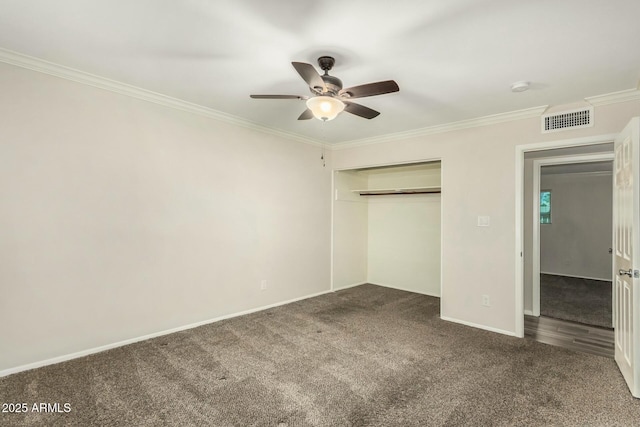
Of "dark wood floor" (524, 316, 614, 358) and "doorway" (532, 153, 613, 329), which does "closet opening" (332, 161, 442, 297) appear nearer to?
"dark wood floor" (524, 316, 614, 358)

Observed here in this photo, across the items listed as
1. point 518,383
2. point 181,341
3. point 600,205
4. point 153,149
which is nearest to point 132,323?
point 181,341

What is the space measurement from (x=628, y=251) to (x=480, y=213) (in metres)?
1.48

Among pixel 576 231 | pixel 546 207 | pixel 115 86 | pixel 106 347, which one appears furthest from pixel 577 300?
pixel 115 86

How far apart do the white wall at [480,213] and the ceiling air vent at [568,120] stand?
6 cm

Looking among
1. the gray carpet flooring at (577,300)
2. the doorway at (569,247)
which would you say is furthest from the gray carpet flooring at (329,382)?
the gray carpet flooring at (577,300)

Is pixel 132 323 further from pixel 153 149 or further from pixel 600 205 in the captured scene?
pixel 600 205

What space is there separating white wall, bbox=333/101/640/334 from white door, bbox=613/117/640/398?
2.44 feet

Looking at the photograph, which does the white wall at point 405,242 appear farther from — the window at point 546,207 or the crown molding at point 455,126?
the window at point 546,207

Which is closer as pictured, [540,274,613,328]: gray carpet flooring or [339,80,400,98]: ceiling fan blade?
[339,80,400,98]: ceiling fan blade

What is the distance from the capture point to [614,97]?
3043 mm

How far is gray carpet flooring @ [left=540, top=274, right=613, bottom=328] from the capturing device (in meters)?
4.30

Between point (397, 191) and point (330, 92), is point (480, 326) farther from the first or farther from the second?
point (330, 92)

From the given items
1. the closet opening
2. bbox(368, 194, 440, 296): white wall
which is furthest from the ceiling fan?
bbox(368, 194, 440, 296): white wall

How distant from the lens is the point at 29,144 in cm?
263
